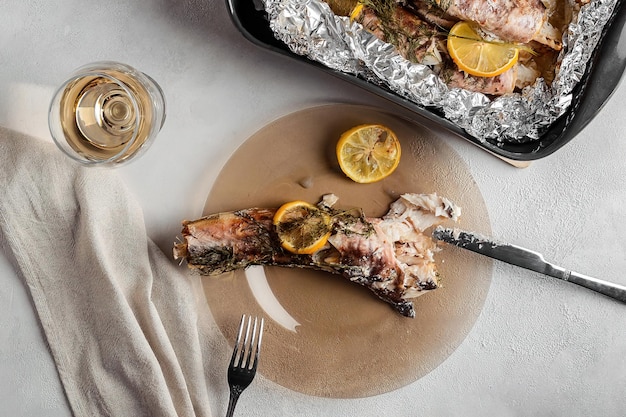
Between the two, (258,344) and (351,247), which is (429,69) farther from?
(258,344)

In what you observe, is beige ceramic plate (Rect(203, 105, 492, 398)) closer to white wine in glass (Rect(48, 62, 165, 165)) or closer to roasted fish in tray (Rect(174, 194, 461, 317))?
roasted fish in tray (Rect(174, 194, 461, 317))

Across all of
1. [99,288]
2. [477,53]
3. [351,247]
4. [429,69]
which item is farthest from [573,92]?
[99,288]

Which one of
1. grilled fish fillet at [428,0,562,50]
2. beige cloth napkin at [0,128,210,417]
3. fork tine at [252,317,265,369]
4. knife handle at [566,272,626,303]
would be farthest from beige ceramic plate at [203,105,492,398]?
grilled fish fillet at [428,0,562,50]

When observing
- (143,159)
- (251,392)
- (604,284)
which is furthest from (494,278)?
(143,159)

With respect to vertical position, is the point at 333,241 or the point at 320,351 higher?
the point at 333,241

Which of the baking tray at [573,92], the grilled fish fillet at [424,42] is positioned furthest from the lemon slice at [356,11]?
the baking tray at [573,92]

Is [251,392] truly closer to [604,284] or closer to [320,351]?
[320,351]
